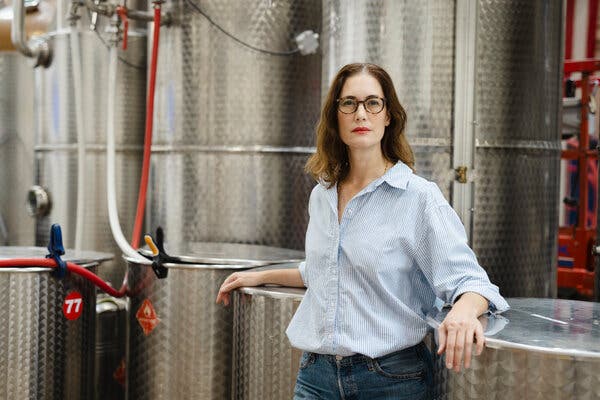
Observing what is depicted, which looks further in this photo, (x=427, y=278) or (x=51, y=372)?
(x=51, y=372)

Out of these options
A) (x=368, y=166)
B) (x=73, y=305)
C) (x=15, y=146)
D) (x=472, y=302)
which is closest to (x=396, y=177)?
(x=368, y=166)

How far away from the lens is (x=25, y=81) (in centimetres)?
520

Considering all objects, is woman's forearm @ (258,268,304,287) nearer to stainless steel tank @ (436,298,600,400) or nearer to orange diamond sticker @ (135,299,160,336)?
stainless steel tank @ (436,298,600,400)

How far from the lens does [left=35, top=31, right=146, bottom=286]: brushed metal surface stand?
4305mm

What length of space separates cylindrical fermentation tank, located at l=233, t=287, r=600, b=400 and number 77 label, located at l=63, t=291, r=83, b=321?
808 millimetres

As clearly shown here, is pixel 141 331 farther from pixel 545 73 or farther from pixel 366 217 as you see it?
pixel 545 73

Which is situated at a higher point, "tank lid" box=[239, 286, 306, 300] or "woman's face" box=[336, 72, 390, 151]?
"woman's face" box=[336, 72, 390, 151]

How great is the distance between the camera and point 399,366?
5.64 feet

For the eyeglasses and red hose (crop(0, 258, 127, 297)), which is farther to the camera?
red hose (crop(0, 258, 127, 297))

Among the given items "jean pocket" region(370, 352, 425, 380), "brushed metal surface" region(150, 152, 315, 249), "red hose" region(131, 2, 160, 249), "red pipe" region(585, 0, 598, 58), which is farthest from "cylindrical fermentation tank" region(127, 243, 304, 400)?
"red pipe" region(585, 0, 598, 58)

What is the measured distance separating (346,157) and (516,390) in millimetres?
686

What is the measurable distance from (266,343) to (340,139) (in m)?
0.83

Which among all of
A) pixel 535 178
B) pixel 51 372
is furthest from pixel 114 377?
pixel 535 178

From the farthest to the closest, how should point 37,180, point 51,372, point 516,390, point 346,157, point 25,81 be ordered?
point 25,81 → point 37,180 → point 51,372 → point 346,157 → point 516,390
